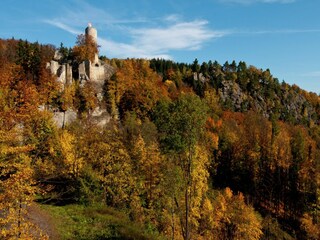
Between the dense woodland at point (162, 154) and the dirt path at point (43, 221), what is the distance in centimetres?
179

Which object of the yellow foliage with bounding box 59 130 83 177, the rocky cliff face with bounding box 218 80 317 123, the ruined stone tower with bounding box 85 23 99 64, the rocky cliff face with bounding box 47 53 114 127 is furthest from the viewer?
the rocky cliff face with bounding box 218 80 317 123

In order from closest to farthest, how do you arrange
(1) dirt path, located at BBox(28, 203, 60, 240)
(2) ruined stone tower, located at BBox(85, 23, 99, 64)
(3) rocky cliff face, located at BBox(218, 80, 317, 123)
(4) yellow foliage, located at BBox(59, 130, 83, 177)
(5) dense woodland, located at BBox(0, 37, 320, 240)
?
(5) dense woodland, located at BBox(0, 37, 320, 240) → (1) dirt path, located at BBox(28, 203, 60, 240) → (4) yellow foliage, located at BBox(59, 130, 83, 177) → (2) ruined stone tower, located at BBox(85, 23, 99, 64) → (3) rocky cliff face, located at BBox(218, 80, 317, 123)

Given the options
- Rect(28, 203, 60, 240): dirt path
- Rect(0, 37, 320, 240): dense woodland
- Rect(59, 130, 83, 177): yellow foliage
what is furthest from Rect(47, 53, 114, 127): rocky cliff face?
Rect(28, 203, 60, 240): dirt path

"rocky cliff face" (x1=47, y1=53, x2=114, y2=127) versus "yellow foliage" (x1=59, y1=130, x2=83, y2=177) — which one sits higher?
"rocky cliff face" (x1=47, y1=53, x2=114, y2=127)

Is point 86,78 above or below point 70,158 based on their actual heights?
above

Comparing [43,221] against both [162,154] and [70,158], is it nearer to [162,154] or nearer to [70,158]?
[162,154]

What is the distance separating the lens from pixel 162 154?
31281 mm

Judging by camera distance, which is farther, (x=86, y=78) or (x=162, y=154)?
(x=86, y=78)

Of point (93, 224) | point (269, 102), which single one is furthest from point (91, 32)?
point (269, 102)

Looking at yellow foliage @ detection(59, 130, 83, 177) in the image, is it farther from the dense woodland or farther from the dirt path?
the dirt path

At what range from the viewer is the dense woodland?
19.4 metres

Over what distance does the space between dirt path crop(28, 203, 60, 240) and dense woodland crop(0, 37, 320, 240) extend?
179 cm

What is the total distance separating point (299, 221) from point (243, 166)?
636 inches

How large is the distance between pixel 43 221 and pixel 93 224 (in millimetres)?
3898
